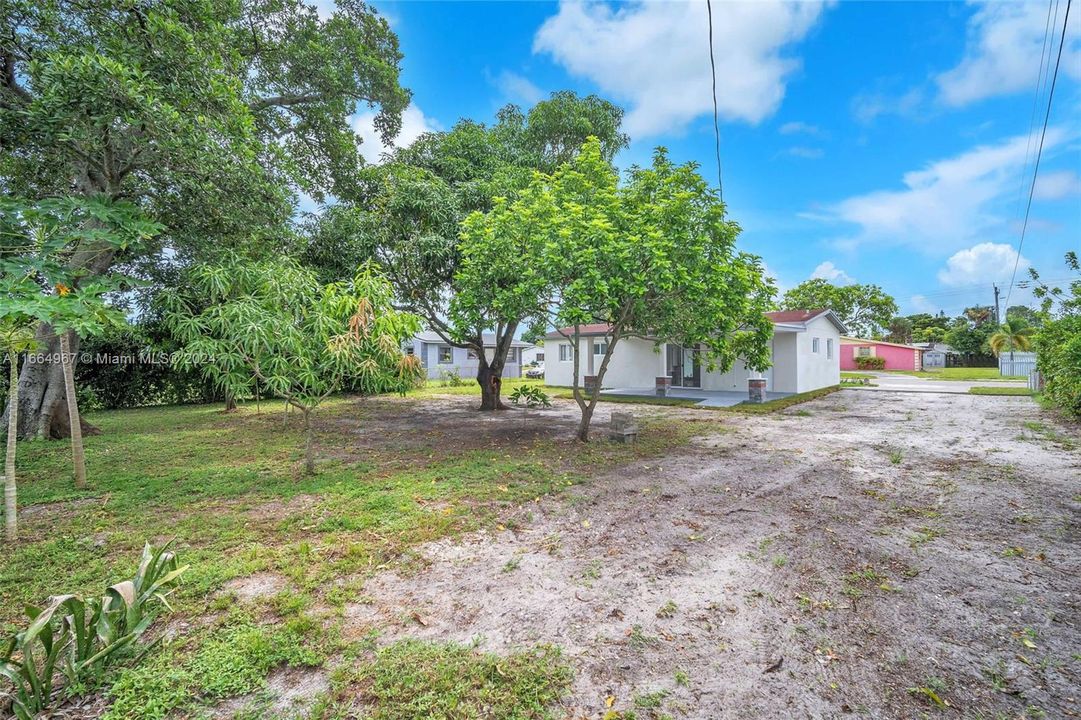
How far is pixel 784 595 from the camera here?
303cm

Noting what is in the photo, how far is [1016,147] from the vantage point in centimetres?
1116

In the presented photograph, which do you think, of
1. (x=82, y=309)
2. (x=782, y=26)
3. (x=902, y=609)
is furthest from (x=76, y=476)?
(x=782, y=26)

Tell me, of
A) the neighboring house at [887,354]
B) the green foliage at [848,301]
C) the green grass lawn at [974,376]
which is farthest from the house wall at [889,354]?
the green grass lawn at [974,376]

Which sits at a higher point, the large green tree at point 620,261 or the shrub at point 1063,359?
the large green tree at point 620,261

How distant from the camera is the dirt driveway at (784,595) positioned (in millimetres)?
2168

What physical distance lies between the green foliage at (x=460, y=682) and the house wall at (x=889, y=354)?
132 ft

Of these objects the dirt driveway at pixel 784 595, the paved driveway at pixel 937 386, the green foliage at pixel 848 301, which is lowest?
the dirt driveway at pixel 784 595

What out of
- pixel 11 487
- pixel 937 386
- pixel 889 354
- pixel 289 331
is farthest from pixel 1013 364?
pixel 11 487

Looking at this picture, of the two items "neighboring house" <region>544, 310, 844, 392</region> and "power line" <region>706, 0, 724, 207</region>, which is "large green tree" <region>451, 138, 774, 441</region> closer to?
"power line" <region>706, 0, 724, 207</region>

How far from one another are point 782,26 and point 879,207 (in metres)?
9.79

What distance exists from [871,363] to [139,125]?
41.6m

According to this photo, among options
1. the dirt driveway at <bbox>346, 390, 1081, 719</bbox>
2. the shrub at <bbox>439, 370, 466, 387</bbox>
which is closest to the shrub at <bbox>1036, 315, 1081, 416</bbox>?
the dirt driveway at <bbox>346, 390, 1081, 719</bbox>

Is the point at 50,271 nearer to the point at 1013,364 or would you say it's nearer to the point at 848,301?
the point at 1013,364

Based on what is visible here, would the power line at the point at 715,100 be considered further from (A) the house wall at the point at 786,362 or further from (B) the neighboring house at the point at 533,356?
(B) the neighboring house at the point at 533,356
